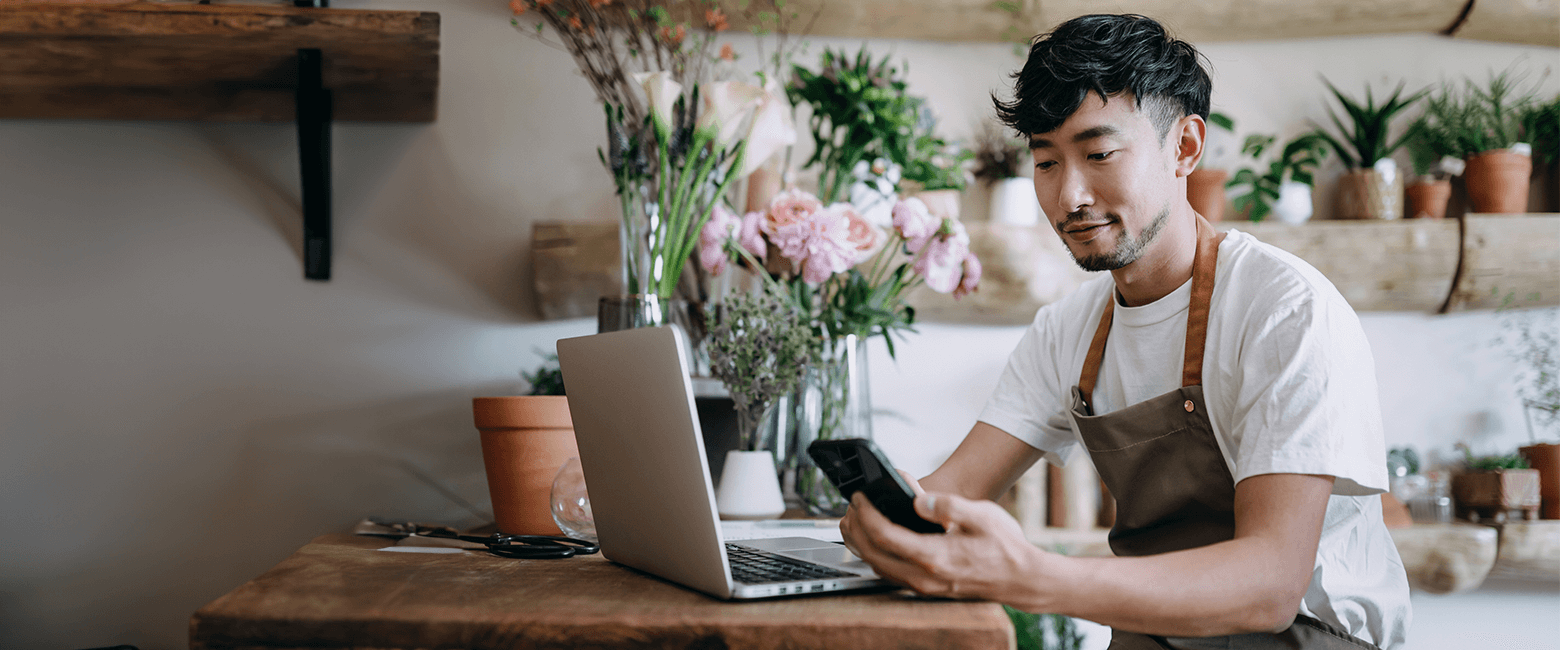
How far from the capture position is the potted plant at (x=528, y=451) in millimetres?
1207

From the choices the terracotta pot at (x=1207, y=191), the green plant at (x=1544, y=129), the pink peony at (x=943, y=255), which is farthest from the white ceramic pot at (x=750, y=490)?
the green plant at (x=1544, y=129)

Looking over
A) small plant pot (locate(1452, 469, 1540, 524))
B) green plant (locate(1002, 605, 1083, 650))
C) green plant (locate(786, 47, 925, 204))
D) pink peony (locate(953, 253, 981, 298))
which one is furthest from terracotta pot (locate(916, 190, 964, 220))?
small plant pot (locate(1452, 469, 1540, 524))

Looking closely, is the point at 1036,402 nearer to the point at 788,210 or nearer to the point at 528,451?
the point at 788,210

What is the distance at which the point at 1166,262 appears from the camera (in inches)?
48.5

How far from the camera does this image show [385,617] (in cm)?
67

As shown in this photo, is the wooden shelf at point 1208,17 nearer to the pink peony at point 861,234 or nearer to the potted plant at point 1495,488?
the pink peony at point 861,234

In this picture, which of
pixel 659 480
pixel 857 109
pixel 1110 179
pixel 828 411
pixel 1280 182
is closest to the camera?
pixel 659 480

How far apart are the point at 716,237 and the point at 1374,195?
4.88ft

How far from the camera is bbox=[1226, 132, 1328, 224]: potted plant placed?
202 centimetres

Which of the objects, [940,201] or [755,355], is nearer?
[755,355]

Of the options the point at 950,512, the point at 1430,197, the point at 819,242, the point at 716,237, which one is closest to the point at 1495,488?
the point at 1430,197

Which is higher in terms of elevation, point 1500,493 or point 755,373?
point 755,373

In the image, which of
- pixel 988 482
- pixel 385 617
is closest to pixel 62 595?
pixel 385 617

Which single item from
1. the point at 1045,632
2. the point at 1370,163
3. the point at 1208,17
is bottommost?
the point at 1045,632
